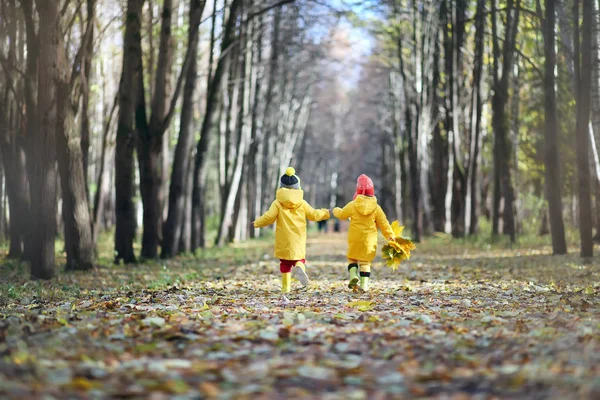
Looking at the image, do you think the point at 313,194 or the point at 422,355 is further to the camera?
the point at 313,194

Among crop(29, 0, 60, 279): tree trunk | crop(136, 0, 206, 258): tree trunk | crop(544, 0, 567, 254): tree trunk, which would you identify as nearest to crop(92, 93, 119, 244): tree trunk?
crop(136, 0, 206, 258): tree trunk

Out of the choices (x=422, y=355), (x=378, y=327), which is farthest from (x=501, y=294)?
(x=422, y=355)

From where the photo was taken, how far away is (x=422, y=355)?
5.83 metres

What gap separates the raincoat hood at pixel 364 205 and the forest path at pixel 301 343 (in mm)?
1234

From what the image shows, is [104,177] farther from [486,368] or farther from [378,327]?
[486,368]

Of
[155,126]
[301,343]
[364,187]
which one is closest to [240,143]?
[155,126]

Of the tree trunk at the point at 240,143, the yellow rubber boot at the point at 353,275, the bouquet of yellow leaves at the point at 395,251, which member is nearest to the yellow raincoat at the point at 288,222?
the yellow rubber boot at the point at 353,275

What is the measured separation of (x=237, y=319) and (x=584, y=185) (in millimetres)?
11102

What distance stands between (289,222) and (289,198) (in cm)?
36

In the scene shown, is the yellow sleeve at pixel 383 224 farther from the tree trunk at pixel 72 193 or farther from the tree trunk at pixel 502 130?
the tree trunk at pixel 502 130

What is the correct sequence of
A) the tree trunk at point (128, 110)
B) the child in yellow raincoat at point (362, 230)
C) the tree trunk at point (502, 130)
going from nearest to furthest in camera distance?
the child in yellow raincoat at point (362, 230)
the tree trunk at point (128, 110)
the tree trunk at point (502, 130)

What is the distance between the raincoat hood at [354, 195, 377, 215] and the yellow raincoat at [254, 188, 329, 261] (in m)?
0.51

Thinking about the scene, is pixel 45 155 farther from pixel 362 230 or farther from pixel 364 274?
pixel 364 274

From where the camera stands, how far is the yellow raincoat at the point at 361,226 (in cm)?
1162
